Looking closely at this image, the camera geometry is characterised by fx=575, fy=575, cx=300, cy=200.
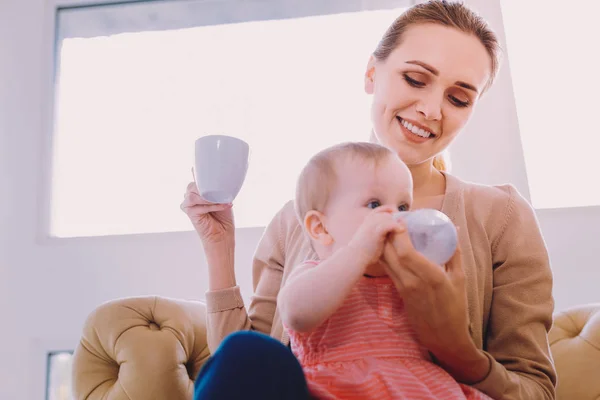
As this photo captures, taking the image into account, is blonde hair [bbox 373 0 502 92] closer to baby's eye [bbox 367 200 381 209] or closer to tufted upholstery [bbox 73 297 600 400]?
baby's eye [bbox 367 200 381 209]

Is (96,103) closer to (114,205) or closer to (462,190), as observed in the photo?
Result: (114,205)

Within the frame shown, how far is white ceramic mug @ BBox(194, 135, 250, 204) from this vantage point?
1.02 m

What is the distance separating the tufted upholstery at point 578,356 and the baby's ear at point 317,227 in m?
0.82

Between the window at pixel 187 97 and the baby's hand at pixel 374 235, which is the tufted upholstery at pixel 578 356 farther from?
the window at pixel 187 97

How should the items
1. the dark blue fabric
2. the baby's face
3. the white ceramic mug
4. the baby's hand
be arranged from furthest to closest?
1. the white ceramic mug
2. the baby's face
3. the baby's hand
4. the dark blue fabric

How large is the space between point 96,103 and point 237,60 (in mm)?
623

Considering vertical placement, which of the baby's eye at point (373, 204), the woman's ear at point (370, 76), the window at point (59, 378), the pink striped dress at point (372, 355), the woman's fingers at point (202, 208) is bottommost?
the window at point (59, 378)

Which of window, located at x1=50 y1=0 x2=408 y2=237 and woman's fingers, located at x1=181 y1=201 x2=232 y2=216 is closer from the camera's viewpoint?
woman's fingers, located at x1=181 y1=201 x2=232 y2=216

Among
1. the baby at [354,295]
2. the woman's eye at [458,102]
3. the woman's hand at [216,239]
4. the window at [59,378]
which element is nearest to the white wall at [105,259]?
the window at [59,378]

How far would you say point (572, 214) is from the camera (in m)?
1.96

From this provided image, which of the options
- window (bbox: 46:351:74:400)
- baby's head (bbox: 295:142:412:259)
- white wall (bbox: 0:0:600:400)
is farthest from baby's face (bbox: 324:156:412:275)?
window (bbox: 46:351:74:400)

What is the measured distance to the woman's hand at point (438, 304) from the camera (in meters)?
0.81

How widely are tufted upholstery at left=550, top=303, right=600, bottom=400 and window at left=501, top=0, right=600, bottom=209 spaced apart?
0.68m

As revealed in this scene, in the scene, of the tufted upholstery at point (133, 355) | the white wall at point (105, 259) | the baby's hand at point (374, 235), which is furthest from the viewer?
the white wall at point (105, 259)
